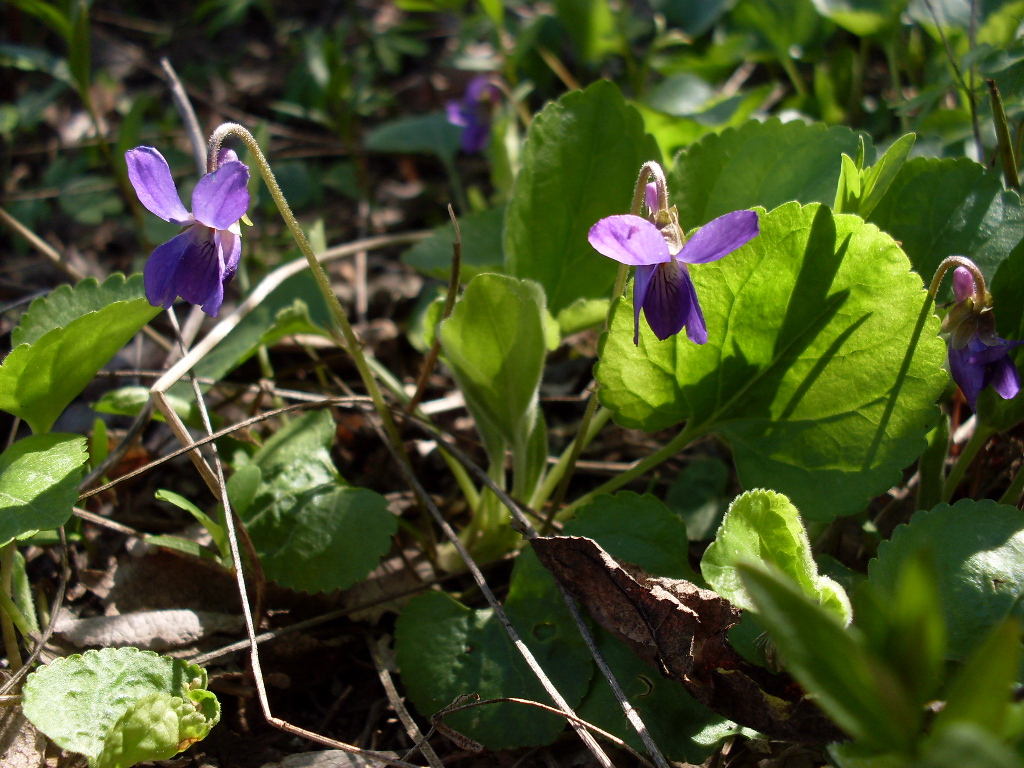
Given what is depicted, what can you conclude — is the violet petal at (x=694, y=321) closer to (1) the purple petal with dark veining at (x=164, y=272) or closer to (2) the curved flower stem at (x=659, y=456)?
(2) the curved flower stem at (x=659, y=456)

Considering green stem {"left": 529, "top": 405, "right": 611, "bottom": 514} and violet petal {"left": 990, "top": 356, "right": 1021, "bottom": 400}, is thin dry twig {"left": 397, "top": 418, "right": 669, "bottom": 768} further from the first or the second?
violet petal {"left": 990, "top": 356, "right": 1021, "bottom": 400}

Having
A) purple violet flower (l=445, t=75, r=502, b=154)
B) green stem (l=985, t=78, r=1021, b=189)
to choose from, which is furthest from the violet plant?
purple violet flower (l=445, t=75, r=502, b=154)

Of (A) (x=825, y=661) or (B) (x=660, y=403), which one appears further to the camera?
(B) (x=660, y=403)

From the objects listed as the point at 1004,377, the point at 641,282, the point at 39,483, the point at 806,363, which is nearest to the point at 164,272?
the point at 39,483

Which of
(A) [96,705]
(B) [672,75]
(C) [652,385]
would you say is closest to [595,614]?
(C) [652,385]

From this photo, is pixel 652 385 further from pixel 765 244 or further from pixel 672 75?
pixel 672 75

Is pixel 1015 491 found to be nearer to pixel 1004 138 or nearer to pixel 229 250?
pixel 1004 138
